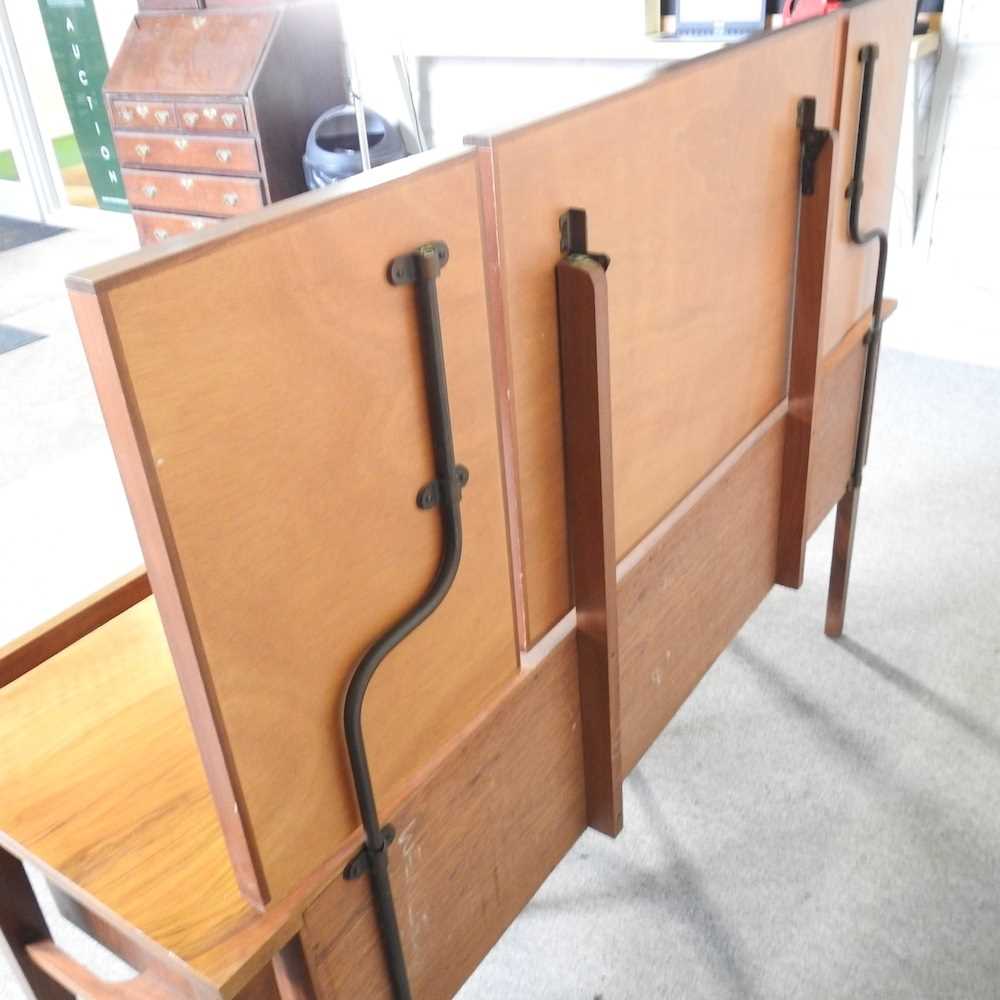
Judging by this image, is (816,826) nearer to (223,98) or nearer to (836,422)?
(836,422)

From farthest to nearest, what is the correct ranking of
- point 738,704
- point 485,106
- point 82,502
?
point 485,106 → point 82,502 → point 738,704

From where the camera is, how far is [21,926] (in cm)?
108

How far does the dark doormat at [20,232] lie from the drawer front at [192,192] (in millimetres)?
1276

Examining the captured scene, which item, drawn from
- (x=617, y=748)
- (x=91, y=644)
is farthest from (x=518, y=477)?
(x=91, y=644)

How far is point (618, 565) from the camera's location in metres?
1.05

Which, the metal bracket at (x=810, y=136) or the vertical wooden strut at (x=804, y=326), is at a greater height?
the metal bracket at (x=810, y=136)

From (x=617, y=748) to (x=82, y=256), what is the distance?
175 inches

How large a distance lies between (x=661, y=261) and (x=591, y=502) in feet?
0.82

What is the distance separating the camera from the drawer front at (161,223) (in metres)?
3.88

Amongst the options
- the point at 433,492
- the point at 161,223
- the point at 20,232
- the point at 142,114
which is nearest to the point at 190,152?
the point at 142,114

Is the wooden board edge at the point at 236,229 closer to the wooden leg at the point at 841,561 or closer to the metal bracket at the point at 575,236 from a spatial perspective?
the metal bracket at the point at 575,236

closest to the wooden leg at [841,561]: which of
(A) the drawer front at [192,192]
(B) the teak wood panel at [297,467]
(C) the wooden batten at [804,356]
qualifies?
(C) the wooden batten at [804,356]

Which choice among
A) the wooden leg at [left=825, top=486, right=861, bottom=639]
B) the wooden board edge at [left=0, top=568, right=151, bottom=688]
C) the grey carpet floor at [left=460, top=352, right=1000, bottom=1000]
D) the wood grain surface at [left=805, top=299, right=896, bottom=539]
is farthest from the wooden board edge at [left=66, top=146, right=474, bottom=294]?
the wooden leg at [left=825, top=486, right=861, bottom=639]

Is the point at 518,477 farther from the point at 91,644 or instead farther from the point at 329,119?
the point at 329,119
